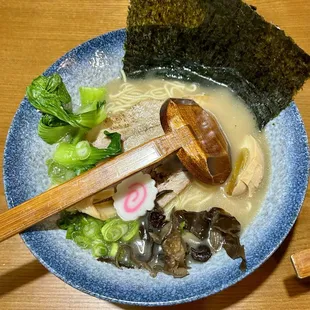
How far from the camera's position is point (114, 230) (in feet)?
5.51

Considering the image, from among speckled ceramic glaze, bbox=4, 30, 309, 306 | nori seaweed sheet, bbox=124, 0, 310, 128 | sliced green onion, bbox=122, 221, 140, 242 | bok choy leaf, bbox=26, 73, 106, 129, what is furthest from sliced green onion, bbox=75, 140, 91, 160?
nori seaweed sheet, bbox=124, 0, 310, 128

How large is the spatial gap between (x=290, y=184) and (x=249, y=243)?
274mm

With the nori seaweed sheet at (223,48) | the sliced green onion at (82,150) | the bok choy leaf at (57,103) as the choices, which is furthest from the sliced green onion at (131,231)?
the nori seaweed sheet at (223,48)

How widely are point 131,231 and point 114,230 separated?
68 mm

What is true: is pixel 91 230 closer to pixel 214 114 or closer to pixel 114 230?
pixel 114 230

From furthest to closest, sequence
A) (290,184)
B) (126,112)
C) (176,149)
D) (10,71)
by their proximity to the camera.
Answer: (10,71)
(126,112)
(290,184)
(176,149)

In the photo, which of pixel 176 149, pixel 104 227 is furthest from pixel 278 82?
pixel 104 227

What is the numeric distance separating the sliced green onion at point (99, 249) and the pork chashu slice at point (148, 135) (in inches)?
10.9

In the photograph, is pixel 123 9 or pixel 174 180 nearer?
pixel 174 180

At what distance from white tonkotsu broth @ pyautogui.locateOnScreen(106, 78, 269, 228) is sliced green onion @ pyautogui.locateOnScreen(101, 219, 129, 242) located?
217 millimetres

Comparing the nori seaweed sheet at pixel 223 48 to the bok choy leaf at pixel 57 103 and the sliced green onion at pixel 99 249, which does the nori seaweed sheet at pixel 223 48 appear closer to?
the bok choy leaf at pixel 57 103

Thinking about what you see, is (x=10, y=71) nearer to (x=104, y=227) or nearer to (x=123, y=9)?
(x=123, y=9)

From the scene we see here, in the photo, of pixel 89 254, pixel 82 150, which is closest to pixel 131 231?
pixel 89 254

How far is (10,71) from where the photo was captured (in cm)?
211
